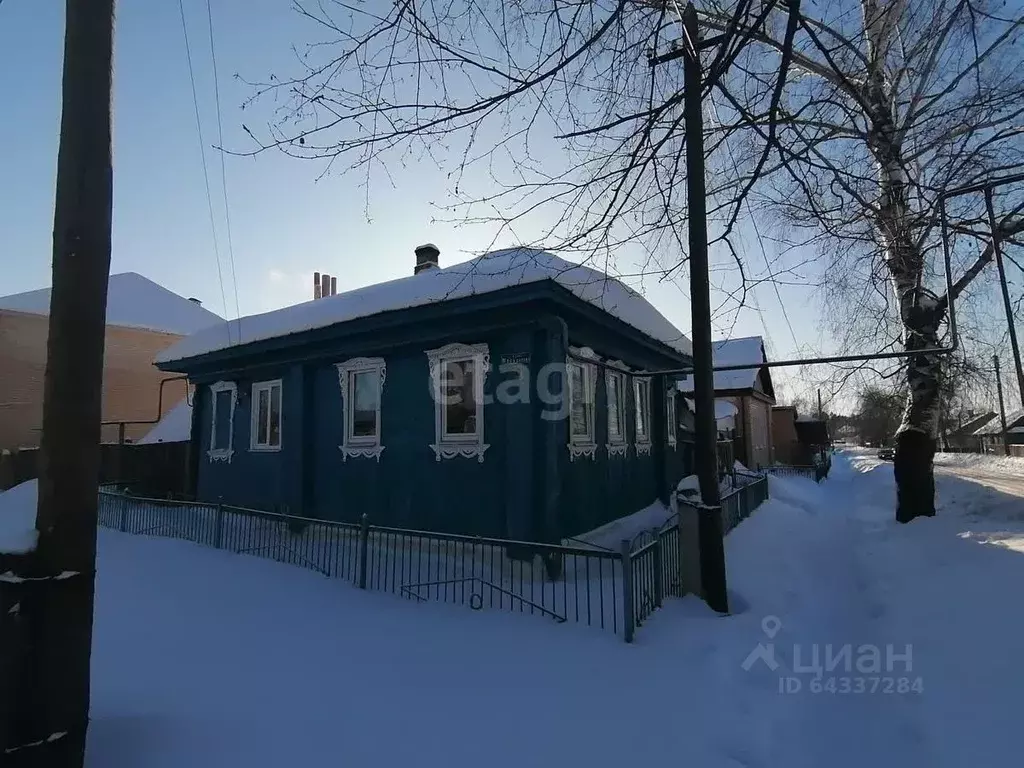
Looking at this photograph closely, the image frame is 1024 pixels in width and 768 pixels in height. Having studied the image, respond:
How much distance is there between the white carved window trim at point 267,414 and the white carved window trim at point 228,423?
635 mm

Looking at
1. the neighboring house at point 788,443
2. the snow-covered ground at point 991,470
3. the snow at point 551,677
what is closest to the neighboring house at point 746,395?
the neighboring house at point 788,443

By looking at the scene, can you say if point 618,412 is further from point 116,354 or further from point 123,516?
point 116,354

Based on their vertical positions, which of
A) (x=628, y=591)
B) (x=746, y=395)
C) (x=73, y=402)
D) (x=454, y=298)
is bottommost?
(x=628, y=591)

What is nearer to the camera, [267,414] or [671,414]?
[267,414]

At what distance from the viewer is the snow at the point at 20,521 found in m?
2.97

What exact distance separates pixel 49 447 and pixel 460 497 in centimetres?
622

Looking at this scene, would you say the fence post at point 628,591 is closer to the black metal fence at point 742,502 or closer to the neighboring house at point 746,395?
the black metal fence at point 742,502

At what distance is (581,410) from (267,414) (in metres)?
6.70

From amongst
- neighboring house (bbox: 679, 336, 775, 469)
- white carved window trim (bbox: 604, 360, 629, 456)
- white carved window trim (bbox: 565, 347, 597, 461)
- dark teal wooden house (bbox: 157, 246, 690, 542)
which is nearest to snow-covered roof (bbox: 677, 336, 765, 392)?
neighboring house (bbox: 679, 336, 775, 469)

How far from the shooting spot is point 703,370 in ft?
21.9

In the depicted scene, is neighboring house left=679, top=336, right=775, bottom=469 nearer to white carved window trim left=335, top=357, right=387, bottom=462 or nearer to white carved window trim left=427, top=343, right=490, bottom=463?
white carved window trim left=335, top=357, right=387, bottom=462

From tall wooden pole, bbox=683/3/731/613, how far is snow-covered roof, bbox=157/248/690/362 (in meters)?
0.85

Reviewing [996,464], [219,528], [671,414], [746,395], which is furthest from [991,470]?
[219,528]

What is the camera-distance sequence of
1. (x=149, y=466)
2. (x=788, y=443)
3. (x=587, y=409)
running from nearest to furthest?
1. (x=587, y=409)
2. (x=149, y=466)
3. (x=788, y=443)
